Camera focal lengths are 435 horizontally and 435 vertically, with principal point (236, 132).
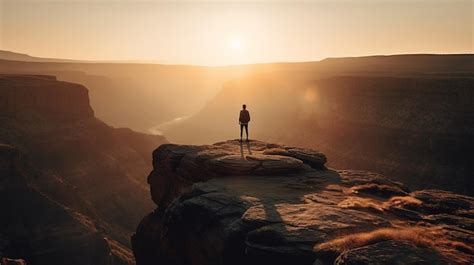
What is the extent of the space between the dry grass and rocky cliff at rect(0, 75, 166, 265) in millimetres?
34680

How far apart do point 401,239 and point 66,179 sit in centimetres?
5956

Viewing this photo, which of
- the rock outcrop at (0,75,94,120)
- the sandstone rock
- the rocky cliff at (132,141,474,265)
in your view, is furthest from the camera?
the rock outcrop at (0,75,94,120)

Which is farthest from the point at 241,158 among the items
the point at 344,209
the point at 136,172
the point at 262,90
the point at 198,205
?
the point at 262,90

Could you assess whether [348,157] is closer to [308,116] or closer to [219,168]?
[308,116]

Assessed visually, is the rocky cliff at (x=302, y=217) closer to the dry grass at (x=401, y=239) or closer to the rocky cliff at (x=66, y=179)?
the dry grass at (x=401, y=239)

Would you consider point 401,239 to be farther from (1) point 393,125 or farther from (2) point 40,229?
(1) point 393,125

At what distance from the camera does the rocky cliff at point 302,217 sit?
1305 cm

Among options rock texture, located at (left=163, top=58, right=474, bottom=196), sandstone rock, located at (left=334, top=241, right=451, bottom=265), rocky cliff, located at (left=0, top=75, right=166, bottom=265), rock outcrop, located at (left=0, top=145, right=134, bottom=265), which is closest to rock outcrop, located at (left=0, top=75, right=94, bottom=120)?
rocky cliff, located at (left=0, top=75, right=166, bottom=265)

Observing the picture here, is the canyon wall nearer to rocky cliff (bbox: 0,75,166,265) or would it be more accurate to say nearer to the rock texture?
the rock texture

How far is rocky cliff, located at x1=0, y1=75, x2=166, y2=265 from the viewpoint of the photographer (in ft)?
141

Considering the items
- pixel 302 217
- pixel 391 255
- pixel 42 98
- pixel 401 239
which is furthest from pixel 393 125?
pixel 391 255

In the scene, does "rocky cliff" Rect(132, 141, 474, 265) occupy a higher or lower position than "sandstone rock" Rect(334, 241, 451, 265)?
lower

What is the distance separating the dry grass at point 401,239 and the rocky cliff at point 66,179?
3468cm

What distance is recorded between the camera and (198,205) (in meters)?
18.6
